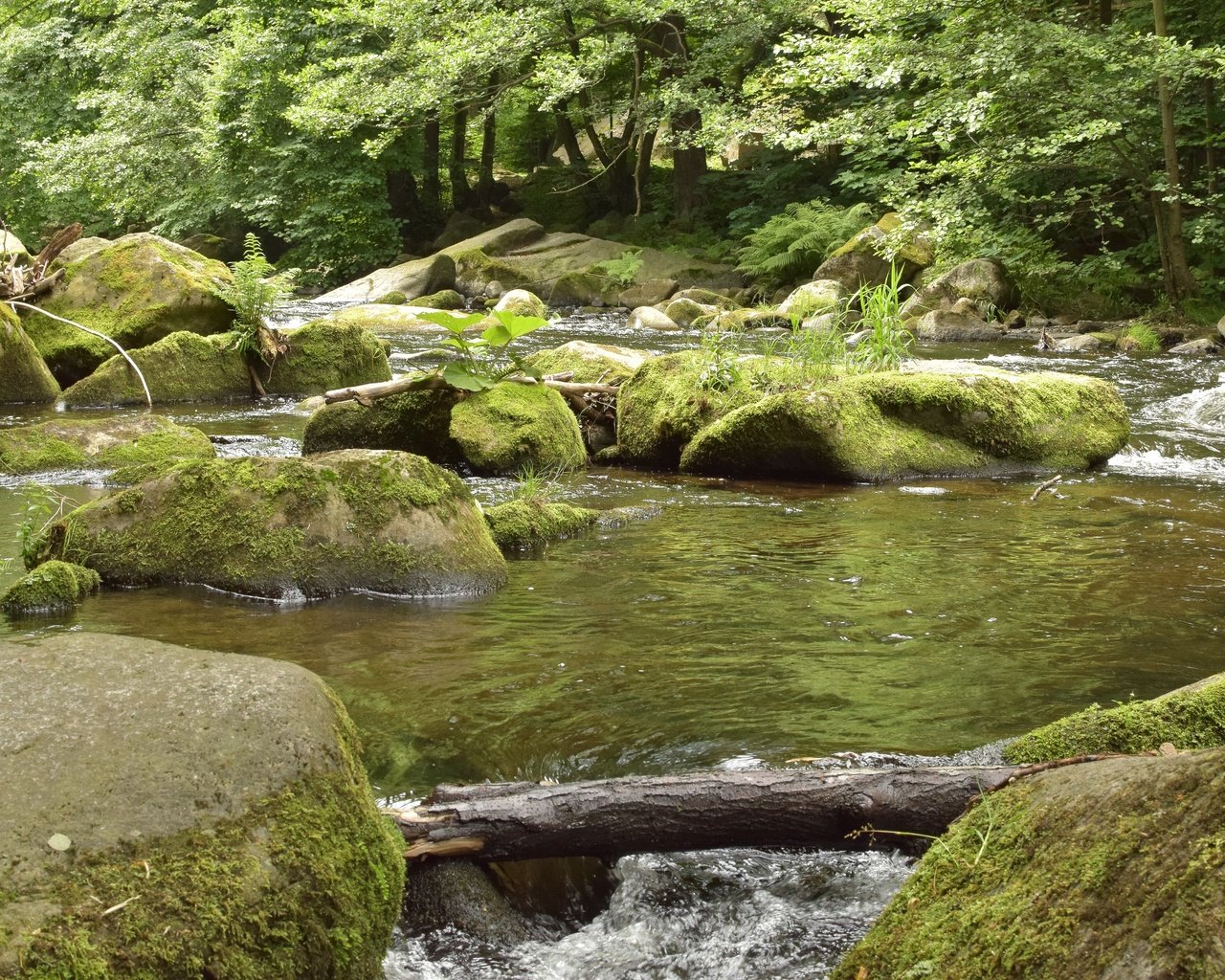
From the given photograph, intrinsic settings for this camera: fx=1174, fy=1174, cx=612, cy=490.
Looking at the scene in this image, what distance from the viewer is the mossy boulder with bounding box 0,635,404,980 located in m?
1.87

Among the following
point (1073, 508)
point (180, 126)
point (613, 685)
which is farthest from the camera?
point (180, 126)

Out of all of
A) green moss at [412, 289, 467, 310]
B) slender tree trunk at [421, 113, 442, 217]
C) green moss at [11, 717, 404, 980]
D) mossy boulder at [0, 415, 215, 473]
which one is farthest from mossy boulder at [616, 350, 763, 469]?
slender tree trunk at [421, 113, 442, 217]

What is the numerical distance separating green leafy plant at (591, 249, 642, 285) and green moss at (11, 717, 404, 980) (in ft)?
73.4

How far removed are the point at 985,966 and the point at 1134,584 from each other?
4.19 m

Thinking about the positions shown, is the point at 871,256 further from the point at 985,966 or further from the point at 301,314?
the point at 985,966

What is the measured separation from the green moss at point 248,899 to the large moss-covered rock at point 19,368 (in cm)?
1037

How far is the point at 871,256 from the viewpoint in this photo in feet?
69.9

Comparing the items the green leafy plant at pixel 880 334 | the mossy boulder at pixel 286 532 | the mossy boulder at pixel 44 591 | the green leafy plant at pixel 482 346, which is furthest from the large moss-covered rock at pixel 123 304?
the mossy boulder at pixel 44 591

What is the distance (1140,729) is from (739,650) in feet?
5.87

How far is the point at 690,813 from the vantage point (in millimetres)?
2621

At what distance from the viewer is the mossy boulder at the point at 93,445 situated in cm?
Result: 796

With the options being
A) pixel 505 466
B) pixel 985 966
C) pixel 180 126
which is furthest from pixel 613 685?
pixel 180 126

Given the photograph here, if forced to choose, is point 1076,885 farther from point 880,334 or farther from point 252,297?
point 252,297

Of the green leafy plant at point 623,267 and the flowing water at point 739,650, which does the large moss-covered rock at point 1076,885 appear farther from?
the green leafy plant at point 623,267
